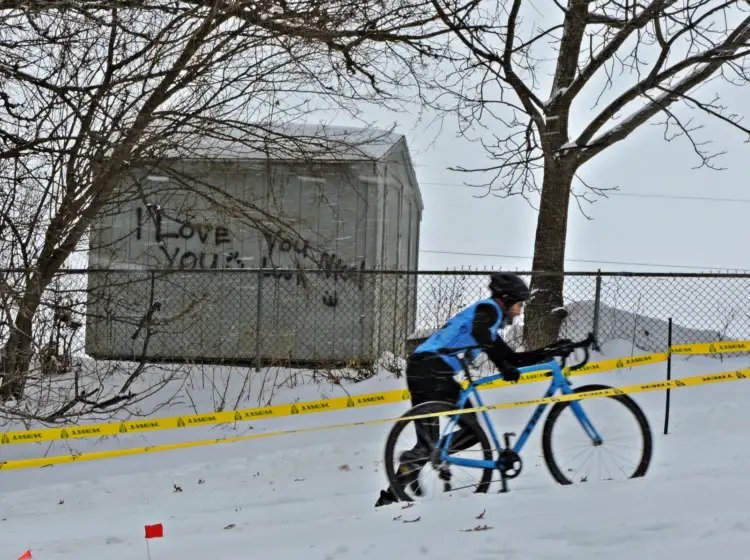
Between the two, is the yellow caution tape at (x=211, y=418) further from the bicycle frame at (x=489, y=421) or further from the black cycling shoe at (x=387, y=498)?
the black cycling shoe at (x=387, y=498)

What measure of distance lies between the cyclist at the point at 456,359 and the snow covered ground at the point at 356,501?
0.35m

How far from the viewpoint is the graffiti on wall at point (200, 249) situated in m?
12.0

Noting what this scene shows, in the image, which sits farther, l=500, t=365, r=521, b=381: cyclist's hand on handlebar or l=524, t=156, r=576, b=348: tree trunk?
l=524, t=156, r=576, b=348: tree trunk

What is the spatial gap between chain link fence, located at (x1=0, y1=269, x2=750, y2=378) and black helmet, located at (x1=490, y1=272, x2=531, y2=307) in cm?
533

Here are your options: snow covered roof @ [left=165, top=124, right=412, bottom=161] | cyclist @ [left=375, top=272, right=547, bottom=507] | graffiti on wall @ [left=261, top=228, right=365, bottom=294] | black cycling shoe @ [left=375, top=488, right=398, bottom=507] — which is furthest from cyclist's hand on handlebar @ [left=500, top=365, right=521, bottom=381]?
graffiti on wall @ [left=261, top=228, right=365, bottom=294]

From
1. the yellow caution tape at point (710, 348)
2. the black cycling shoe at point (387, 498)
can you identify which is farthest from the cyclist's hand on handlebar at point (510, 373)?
the yellow caution tape at point (710, 348)

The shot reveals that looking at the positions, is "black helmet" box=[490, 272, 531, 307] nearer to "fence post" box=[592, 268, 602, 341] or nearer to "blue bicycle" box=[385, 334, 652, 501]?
"blue bicycle" box=[385, 334, 652, 501]

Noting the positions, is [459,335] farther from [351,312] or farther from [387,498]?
[351,312]

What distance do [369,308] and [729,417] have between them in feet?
15.8

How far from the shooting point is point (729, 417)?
8.02m

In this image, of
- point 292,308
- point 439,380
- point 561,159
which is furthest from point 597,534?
point 561,159

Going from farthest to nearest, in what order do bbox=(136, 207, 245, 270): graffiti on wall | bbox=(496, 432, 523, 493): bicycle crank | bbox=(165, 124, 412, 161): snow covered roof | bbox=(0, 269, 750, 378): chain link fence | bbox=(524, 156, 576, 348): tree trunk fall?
bbox=(524, 156, 576, 348): tree trunk
bbox=(136, 207, 245, 270): graffiti on wall
bbox=(0, 269, 750, 378): chain link fence
bbox=(165, 124, 412, 161): snow covered roof
bbox=(496, 432, 523, 493): bicycle crank

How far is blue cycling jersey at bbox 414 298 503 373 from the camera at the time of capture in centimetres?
502

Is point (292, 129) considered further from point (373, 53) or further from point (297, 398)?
point (297, 398)
